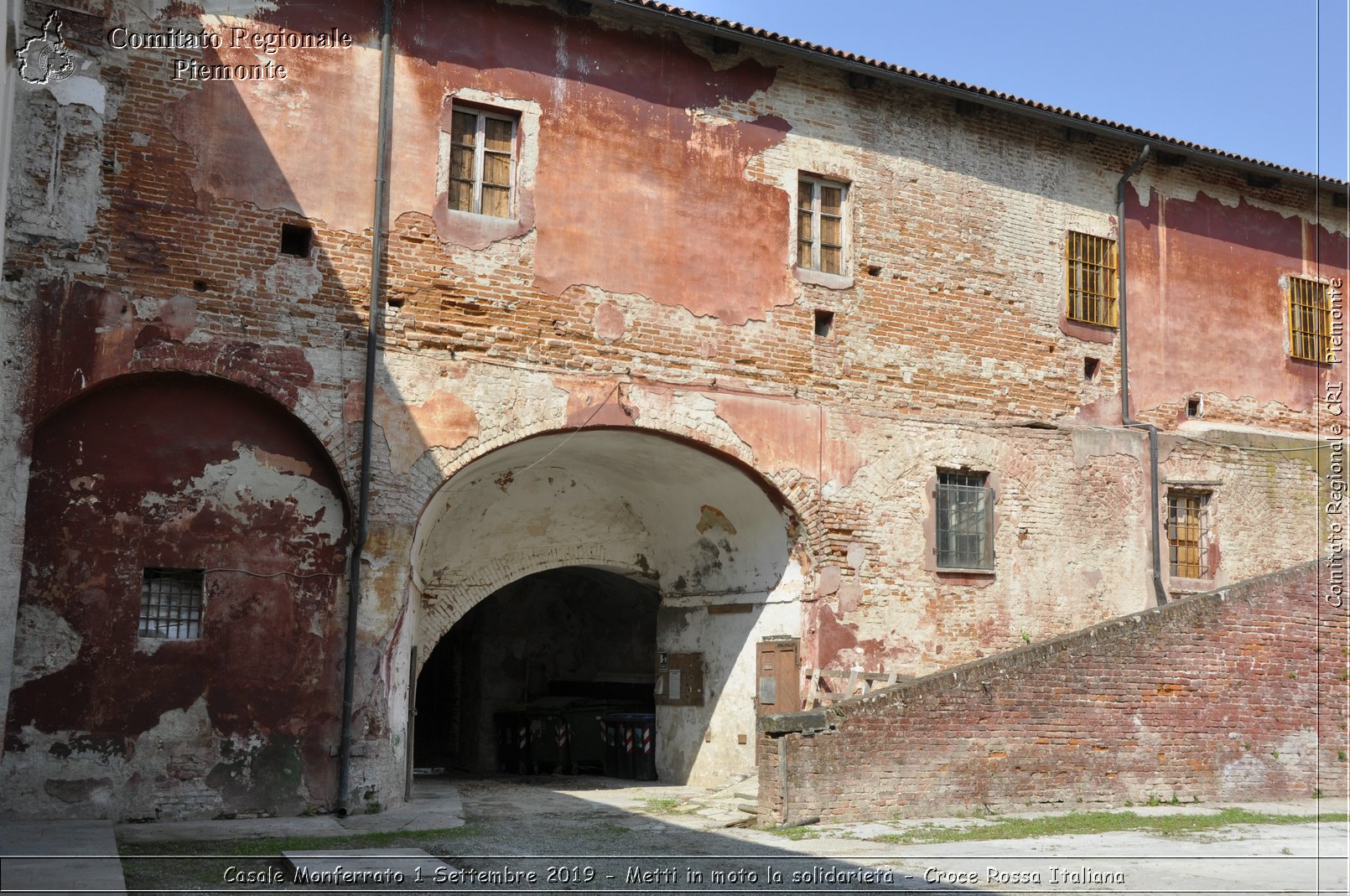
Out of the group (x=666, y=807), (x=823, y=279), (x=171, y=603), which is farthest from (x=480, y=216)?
(x=666, y=807)

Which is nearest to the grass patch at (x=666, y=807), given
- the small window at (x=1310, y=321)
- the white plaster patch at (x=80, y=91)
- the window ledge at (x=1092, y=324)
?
the window ledge at (x=1092, y=324)

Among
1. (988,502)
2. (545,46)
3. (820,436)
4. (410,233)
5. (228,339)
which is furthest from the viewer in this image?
(988,502)

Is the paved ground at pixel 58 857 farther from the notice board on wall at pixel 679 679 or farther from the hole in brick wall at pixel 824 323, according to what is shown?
the hole in brick wall at pixel 824 323

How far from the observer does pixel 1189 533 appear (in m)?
17.1

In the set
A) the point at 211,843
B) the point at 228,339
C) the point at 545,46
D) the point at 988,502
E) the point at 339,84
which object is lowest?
the point at 211,843

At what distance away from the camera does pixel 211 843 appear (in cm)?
1020

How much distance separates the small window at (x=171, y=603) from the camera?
11.5 m

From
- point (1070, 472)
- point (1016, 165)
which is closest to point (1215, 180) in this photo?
point (1016, 165)

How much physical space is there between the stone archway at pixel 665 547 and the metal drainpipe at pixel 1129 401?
17.0 ft

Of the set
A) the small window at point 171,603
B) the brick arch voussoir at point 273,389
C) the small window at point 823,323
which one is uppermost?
the small window at point 823,323

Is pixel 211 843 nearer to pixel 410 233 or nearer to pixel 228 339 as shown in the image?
pixel 228 339

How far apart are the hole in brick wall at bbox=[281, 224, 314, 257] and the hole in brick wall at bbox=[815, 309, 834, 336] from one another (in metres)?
5.86


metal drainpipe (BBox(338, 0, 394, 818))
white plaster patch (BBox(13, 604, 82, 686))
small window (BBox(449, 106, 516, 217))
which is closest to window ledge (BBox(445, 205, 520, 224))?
small window (BBox(449, 106, 516, 217))

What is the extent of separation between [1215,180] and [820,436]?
25.6 feet
